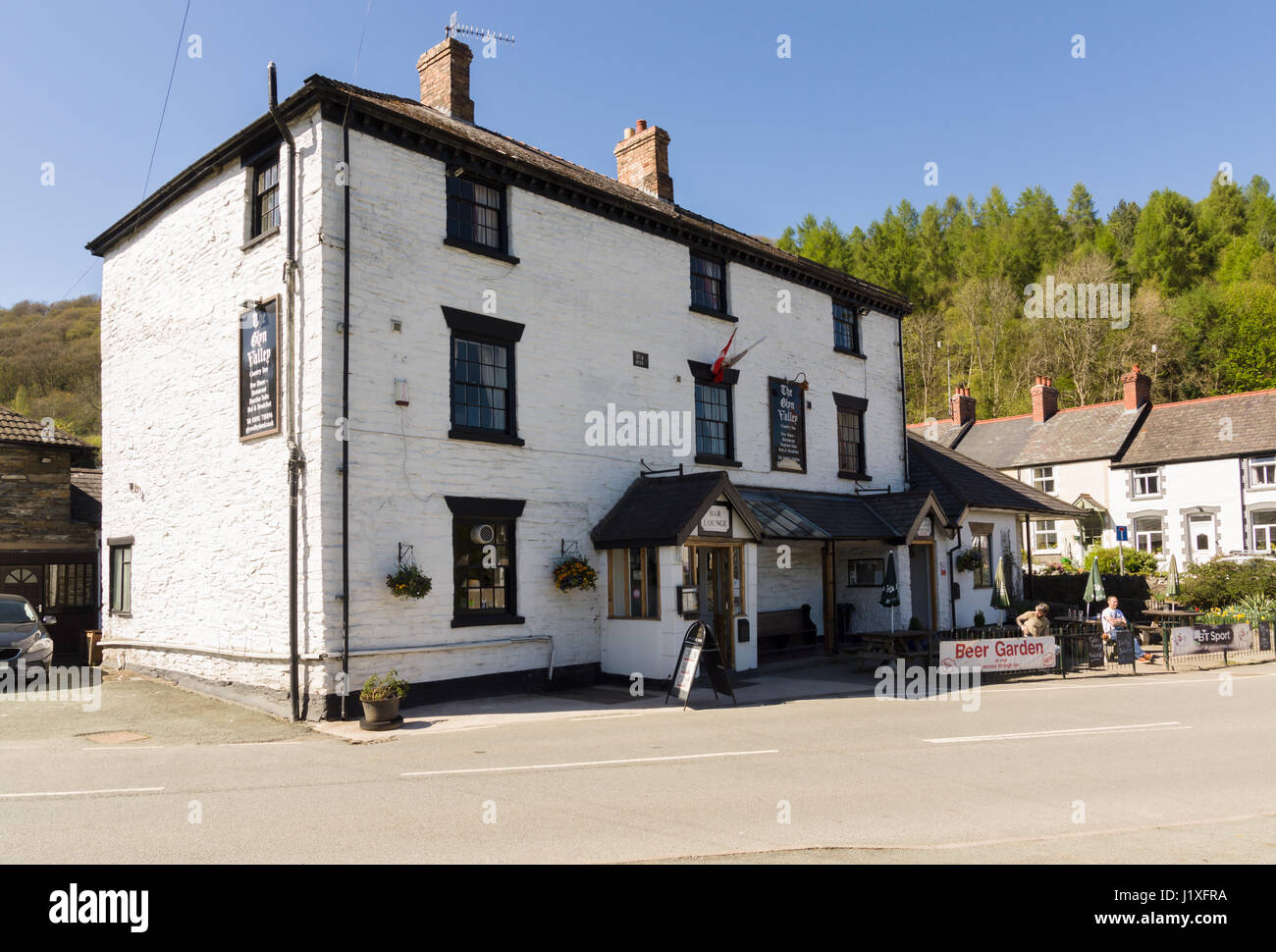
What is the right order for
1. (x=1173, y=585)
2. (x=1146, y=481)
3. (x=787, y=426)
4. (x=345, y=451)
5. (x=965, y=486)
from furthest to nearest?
(x=1146, y=481) < (x=1173, y=585) < (x=965, y=486) < (x=787, y=426) < (x=345, y=451)

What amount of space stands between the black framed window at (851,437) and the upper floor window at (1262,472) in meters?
25.3

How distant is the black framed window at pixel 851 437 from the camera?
25359mm

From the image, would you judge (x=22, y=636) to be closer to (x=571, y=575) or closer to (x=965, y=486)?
(x=571, y=575)

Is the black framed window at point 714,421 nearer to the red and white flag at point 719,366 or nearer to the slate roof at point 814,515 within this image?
the red and white flag at point 719,366

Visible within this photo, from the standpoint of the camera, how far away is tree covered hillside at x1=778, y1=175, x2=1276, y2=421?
199ft

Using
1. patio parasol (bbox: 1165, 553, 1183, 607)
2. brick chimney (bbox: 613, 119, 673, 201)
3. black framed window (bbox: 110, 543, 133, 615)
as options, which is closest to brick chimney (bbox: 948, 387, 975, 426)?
patio parasol (bbox: 1165, 553, 1183, 607)

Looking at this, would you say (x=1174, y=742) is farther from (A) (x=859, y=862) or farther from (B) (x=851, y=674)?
(B) (x=851, y=674)

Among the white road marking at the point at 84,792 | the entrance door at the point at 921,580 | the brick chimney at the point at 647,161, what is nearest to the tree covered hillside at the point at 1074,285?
the entrance door at the point at 921,580

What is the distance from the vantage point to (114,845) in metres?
7.01

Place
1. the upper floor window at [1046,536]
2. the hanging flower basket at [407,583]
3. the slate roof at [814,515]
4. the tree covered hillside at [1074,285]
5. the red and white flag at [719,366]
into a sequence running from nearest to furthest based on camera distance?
the hanging flower basket at [407,583] → the slate roof at [814,515] → the red and white flag at [719,366] → the upper floor window at [1046,536] → the tree covered hillside at [1074,285]

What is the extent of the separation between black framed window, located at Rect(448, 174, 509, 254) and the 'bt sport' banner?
40.1ft

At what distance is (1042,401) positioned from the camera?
162 ft

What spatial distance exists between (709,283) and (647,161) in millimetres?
4082

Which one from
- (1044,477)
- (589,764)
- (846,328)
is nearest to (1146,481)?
(1044,477)
